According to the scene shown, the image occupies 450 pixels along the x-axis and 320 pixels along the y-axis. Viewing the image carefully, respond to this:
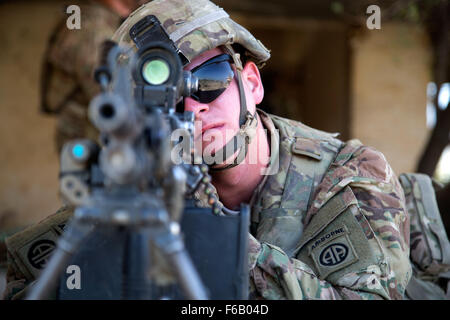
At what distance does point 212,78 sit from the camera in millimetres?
2230

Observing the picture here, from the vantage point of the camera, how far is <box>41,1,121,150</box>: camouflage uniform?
486 cm

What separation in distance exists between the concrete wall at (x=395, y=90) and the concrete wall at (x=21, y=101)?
369cm

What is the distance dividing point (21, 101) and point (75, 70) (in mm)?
2041

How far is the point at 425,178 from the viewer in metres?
3.00

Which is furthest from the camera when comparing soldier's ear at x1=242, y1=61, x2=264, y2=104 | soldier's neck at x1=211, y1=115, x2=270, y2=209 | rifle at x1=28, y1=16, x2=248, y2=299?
→ soldier's ear at x1=242, y1=61, x2=264, y2=104

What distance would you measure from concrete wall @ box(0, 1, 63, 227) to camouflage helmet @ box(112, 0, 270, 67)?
4.52 metres

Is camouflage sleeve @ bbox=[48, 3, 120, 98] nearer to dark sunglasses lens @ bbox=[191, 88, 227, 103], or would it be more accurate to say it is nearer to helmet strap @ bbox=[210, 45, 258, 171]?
helmet strap @ bbox=[210, 45, 258, 171]

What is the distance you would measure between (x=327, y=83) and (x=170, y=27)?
602 centimetres

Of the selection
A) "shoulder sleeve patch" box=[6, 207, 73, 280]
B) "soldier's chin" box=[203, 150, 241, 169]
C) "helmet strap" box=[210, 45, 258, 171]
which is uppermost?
"helmet strap" box=[210, 45, 258, 171]

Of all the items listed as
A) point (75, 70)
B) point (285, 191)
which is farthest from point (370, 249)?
point (75, 70)

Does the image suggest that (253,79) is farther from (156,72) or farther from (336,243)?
(156,72)

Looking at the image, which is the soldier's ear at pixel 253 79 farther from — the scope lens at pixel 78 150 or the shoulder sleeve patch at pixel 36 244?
the scope lens at pixel 78 150

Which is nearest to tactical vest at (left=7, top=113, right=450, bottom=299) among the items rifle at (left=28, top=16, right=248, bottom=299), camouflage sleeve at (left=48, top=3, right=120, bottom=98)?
rifle at (left=28, top=16, right=248, bottom=299)

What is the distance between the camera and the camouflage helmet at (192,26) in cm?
222
